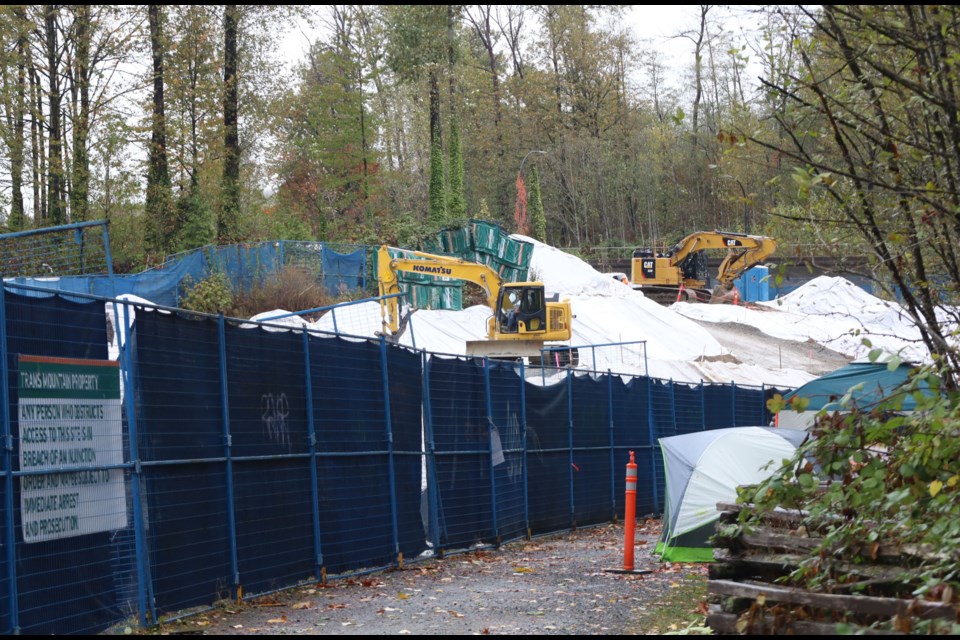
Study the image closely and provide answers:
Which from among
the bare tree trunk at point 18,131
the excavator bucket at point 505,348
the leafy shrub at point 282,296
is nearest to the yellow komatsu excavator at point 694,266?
the excavator bucket at point 505,348

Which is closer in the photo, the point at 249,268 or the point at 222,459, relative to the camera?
the point at 222,459

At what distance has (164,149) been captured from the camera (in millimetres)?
35031

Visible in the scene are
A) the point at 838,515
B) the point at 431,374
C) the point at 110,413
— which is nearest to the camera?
the point at 838,515

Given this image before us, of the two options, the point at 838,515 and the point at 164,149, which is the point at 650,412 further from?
the point at 164,149

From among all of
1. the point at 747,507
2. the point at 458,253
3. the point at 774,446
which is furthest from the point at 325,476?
the point at 458,253

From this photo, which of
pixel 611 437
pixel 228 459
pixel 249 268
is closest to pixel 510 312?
pixel 249 268

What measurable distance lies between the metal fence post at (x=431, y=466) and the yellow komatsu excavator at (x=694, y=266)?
37.4 meters

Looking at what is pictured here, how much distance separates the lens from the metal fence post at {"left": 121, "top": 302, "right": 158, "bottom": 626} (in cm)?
821

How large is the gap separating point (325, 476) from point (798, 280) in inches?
1951

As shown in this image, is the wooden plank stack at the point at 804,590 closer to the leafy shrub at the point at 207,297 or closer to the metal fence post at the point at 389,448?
the metal fence post at the point at 389,448

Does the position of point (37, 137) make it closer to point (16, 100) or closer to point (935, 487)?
point (16, 100)

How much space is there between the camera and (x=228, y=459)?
9531 millimetres

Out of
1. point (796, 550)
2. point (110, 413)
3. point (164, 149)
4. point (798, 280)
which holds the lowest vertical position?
point (796, 550)

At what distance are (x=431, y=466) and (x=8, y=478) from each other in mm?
6807
